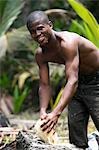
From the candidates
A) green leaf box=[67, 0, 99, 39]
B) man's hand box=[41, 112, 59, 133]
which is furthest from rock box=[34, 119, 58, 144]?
green leaf box=[67, 0, 99, 39]

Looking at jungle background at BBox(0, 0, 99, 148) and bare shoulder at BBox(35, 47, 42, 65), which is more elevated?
bare shoulder at BBox(35, 47, 42, 65)

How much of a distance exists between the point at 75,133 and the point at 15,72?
20.0ft

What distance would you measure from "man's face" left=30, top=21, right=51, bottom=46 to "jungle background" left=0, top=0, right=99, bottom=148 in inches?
165

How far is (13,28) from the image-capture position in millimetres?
10398

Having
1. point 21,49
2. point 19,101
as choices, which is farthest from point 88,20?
point 21,49

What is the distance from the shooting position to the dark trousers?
16.3ft

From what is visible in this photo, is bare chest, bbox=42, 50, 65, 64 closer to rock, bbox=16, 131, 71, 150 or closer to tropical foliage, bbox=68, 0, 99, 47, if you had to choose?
rock, bbox=16, 131, 71, 150

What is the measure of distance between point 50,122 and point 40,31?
0.75 meters

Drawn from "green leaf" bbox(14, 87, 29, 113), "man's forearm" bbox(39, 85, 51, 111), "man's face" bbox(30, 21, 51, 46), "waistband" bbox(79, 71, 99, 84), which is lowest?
"green leaf" bbox(14, 87, 29, 113)

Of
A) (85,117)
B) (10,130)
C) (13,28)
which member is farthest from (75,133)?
(13,28)

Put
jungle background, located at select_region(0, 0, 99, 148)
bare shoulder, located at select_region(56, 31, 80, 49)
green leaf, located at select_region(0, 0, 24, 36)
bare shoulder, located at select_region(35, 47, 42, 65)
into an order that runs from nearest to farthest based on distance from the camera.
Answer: bare shoulder, located at select_region(56, 31, 80, 49), bare shoulder, located at select_region(35, 47, 42, 65), green leaf, located at select_region(0, 0, 24, 36), jungle background, located at select_region(0, 0, 99, 148)

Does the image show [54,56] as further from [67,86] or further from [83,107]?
[83,107]

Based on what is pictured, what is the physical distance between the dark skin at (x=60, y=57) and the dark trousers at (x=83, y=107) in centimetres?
14

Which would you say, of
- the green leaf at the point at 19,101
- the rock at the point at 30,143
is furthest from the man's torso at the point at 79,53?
the green leaf at the point at 19,101
